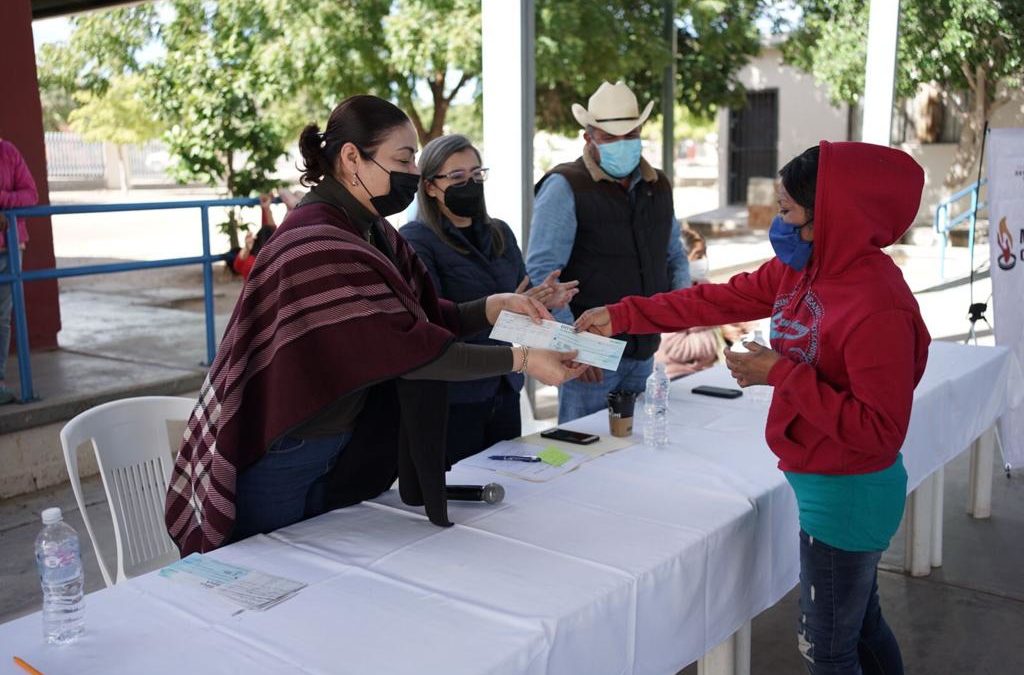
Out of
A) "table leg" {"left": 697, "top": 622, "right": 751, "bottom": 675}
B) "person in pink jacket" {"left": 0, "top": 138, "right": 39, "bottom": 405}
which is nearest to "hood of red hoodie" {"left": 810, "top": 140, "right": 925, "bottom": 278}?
"table leg" {"left": 697, "top": 622, "right": 751, "bottom": 675}

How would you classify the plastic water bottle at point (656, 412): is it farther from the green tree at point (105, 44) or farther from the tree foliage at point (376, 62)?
the green tree at point (105, 44)

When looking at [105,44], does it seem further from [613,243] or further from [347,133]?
[347,133]

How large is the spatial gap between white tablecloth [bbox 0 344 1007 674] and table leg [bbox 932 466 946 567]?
139 centimetres

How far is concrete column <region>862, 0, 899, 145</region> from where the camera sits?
7453mm

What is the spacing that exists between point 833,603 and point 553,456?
84cm

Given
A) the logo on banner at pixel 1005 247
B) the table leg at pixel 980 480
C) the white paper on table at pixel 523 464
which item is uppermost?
the logo on banner at pixel 1005 247

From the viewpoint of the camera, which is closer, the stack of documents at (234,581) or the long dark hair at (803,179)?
the stack of documents at (234,581)

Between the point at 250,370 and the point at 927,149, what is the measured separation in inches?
538

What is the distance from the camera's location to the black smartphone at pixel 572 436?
9.09ft

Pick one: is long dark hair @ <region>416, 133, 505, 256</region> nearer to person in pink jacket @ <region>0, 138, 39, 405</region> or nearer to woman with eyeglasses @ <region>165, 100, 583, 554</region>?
woman with eyeglasses @ <region>165, 100, 583, 554</region>

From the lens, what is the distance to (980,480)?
440cm

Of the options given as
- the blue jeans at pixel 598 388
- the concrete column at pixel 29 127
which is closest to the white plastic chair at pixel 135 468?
the blue jeans at pixel 598 388

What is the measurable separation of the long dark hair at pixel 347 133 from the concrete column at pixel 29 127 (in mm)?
5253

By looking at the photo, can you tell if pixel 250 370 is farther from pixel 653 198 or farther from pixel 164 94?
pixel 164 94
